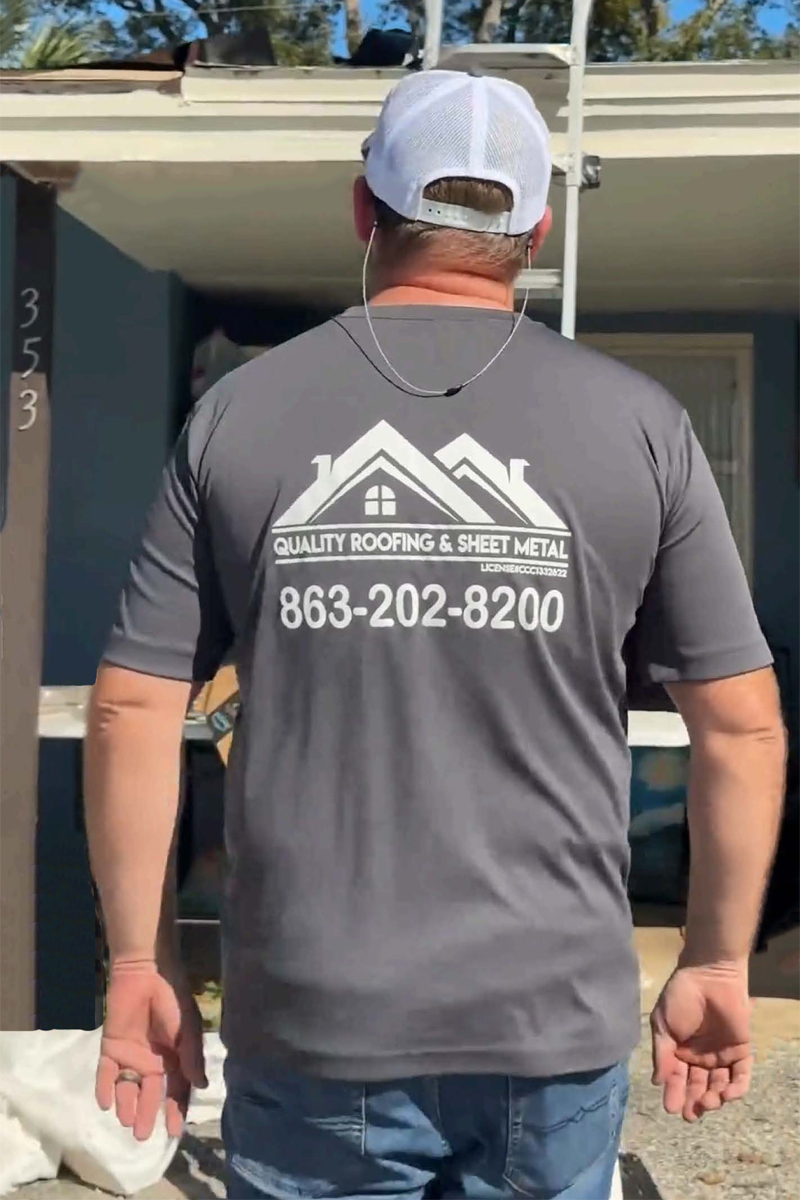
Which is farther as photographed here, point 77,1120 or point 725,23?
point 725,23

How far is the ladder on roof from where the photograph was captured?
3.20 metres

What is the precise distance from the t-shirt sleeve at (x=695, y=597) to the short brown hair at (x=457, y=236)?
28cm

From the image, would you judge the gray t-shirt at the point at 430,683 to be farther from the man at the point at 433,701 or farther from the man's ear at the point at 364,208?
the man's ear at the point at 364,208

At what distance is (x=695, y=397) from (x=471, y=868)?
5702 mm

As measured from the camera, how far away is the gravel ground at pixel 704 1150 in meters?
3.48

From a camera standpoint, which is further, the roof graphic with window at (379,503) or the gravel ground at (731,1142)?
the gravel ground at (731,1142)

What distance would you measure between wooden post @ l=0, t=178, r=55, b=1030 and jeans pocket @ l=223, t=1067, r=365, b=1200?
8.66 ft

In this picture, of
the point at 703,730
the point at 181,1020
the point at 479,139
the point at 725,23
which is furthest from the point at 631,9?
the point at 181,1020

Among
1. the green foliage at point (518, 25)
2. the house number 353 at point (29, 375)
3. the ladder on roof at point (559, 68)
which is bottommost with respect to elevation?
the house number 353 at point (29, 375)

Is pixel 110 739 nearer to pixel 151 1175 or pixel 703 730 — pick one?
pixel 703 730

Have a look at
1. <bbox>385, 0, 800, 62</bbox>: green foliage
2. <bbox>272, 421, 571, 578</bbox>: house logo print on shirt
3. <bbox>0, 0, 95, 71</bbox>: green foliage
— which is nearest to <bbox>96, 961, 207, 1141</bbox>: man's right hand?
<bbox>272, 421, 571, 578</bbox>: house logo print on shirt

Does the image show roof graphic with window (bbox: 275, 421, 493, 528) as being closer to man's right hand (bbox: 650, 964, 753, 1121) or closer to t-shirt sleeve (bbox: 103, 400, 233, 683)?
t-shirt sleeve (bbox: 103, 400, 233, 683)

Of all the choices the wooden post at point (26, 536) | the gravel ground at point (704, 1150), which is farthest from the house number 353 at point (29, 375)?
the gravel ground at point (704, 1150)

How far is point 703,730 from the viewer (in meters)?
1.55
